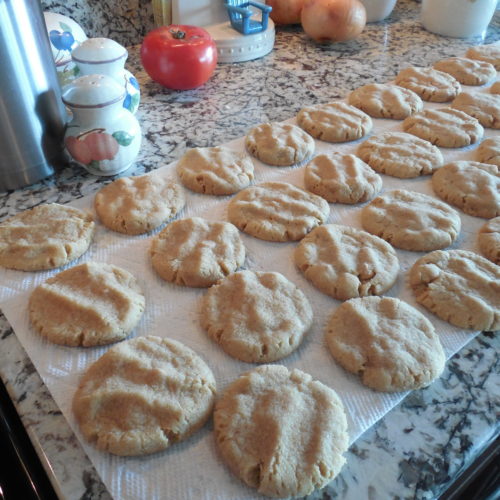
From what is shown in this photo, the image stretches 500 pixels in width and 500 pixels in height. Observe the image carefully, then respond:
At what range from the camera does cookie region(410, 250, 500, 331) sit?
86 cm

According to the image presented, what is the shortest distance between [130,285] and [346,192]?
0.58m

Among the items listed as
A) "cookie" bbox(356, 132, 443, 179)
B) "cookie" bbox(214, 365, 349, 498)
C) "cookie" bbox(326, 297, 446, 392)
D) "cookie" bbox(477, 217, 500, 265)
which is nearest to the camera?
"cookie" bbox(214, 365, 349, 498)

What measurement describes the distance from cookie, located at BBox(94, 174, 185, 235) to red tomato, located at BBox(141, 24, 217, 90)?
0.52 m

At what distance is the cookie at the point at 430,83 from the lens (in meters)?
1.55

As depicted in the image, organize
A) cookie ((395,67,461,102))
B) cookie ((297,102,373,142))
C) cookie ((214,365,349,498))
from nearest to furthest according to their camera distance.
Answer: cookie ((214,365,349,498)) → cookie ((297,102,373,142)) → cookie ((395,67,461,102))

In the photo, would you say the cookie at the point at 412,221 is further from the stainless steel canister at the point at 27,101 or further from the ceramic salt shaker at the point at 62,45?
the ceramic salt shaker at the point at 62,45

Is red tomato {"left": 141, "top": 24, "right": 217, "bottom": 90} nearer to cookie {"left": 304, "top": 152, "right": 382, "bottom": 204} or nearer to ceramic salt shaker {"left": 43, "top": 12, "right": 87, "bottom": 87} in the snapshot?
ceramic salt shaker {"left": 43, "top": 12, "right": 87, "bottom": 87}

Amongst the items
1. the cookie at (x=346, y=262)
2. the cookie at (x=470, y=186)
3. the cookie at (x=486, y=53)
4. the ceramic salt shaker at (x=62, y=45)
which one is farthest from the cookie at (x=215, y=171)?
the cookie at (x=486, y=53)

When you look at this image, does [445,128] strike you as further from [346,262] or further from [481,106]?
[346,262]

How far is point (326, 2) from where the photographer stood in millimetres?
1815

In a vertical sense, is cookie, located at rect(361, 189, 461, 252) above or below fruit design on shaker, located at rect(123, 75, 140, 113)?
below

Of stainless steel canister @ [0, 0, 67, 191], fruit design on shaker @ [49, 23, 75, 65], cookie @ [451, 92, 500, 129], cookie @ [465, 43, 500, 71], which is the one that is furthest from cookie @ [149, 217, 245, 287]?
cookie @ [465, 43, 500, 71]

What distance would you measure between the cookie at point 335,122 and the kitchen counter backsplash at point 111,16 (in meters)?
0.80

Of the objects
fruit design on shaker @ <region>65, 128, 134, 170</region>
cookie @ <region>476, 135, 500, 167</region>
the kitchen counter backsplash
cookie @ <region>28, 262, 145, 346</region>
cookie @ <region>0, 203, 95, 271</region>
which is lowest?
cookie @ <region>476, 135, 500, 167</region>
